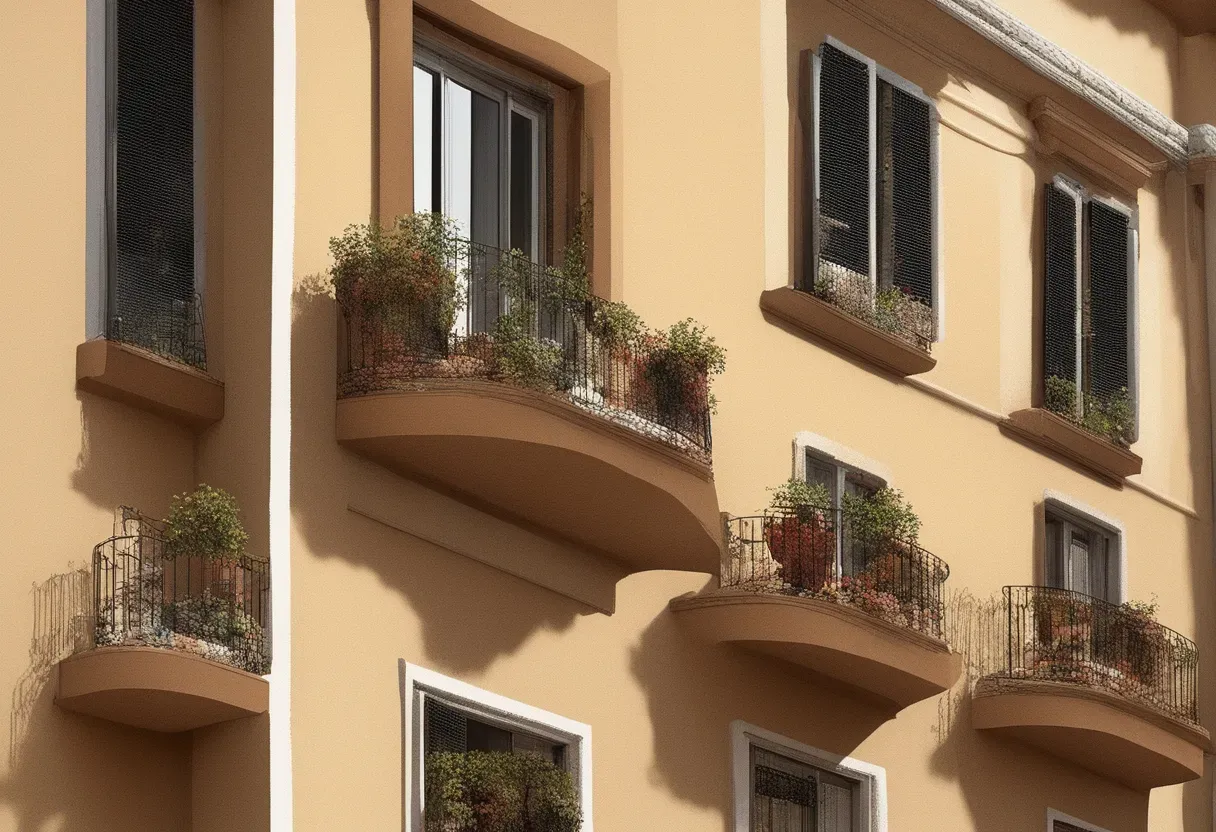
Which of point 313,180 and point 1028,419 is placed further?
point 1028,419

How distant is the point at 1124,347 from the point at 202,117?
37.2 ft

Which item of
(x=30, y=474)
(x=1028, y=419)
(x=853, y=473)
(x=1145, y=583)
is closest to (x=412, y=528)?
(x=30, y=474)

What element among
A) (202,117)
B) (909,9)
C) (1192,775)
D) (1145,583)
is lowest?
(1192,775)

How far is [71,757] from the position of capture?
64.3 ft

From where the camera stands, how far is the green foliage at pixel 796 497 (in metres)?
24.6

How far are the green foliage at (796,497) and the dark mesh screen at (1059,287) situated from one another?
4.57 m

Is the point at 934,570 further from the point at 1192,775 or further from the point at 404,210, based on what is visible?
the point at 404,210

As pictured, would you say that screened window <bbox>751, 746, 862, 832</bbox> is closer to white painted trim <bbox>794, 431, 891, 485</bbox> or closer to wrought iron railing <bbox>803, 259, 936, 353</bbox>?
white painted trim <bbox>794, 431, 891, 485</bbox>

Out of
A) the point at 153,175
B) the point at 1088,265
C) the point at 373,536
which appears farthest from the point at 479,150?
the point at 1088,265

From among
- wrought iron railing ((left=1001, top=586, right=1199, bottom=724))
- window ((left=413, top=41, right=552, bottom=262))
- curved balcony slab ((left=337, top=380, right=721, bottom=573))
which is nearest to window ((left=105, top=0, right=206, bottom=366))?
curved balcony slab ((left=337, top=380, right=721, bottom=573))

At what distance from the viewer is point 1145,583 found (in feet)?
97.0

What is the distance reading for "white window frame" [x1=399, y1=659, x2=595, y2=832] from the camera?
2092 cm

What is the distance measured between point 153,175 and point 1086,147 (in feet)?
37.7

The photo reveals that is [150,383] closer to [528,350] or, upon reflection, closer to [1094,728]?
[528,350]
